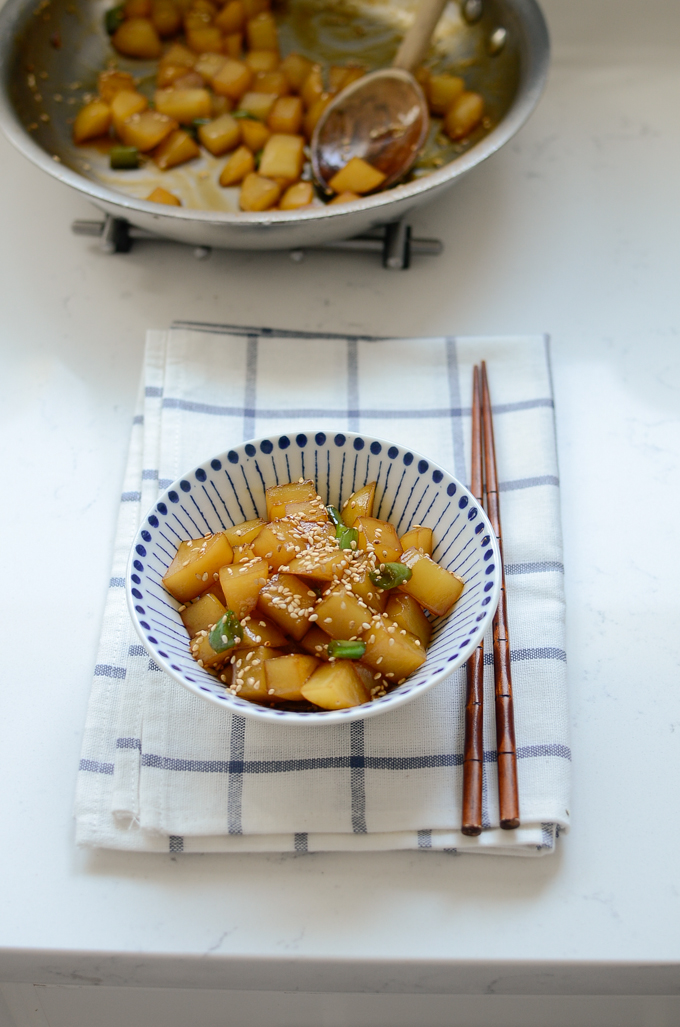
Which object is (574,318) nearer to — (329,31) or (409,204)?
(409,204)

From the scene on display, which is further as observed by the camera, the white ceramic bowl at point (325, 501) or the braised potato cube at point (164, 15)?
the braised potato cube at point (164, 15)

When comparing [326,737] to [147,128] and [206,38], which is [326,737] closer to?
[147,128]

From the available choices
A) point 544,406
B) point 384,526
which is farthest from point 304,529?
point 544,406

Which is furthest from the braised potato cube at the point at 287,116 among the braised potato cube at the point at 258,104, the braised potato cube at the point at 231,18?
the braised potato cube at the point at 231,18

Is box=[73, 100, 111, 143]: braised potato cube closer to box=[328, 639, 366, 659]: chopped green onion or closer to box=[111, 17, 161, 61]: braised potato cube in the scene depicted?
box=[111, 17, 161, 61]: braised potato cube

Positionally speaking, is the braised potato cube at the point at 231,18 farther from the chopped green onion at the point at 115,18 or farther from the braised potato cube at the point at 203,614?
the braised potato cube at the point at 203,614
